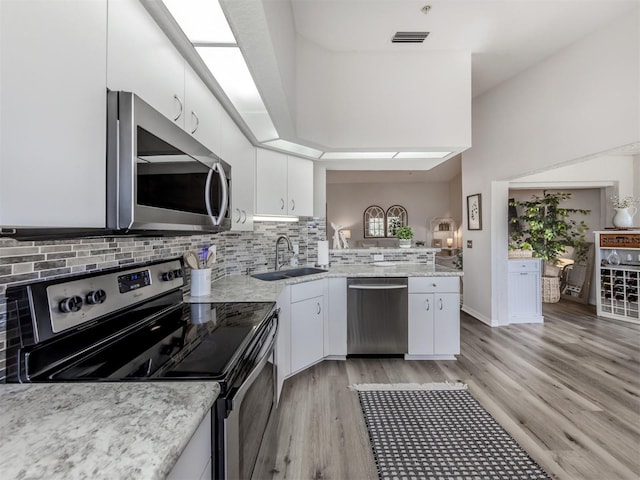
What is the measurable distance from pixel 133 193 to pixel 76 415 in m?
0.54

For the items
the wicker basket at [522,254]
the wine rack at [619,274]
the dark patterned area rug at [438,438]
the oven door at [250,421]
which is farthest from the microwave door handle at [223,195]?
the wine rack at [619,274]

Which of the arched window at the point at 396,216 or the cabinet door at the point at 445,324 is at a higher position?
the arched window at the point at 396,216

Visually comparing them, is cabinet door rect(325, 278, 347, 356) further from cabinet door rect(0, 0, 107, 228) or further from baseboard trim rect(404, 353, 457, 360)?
cabinet door rect(0, 0, 107, 228)

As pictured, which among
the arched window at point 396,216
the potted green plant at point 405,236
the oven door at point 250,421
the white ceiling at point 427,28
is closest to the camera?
the oven door at point 250,421

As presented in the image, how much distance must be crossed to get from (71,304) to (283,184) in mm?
2062

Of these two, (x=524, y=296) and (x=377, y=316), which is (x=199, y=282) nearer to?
(x=377, y=316)

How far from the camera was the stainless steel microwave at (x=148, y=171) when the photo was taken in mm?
856

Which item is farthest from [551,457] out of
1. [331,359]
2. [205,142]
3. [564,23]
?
[564,23]

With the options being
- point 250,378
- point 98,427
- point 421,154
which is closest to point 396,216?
point 421,154

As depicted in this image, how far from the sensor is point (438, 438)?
5.99 feet

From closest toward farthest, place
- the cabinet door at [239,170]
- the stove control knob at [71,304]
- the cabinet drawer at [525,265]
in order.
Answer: the stove control knob at [71,304] → the cabinet door at [239,170] → the cabinet drawer at [525,265]

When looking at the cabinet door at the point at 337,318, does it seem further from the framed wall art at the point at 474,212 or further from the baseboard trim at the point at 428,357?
the framed wall art at the point at 474,212

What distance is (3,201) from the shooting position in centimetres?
57

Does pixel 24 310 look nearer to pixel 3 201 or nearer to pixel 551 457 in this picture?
pixel 3 201
